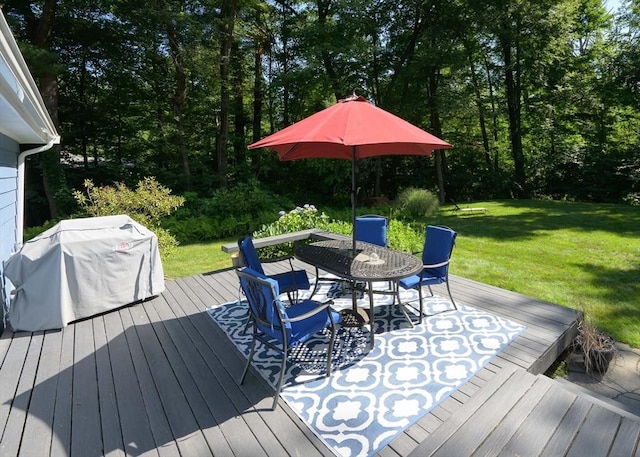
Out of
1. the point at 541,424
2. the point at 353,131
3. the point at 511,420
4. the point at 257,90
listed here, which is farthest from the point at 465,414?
the point at 257,90

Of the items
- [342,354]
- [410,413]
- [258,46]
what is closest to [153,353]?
[342,354]

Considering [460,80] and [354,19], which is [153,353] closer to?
[354,19]

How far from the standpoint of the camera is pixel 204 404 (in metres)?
2.37

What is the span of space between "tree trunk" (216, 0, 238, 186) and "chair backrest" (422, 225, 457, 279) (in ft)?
30.9

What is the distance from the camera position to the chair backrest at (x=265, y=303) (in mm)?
2316

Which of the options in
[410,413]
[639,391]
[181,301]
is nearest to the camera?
[410,413]

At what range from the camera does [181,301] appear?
424cm

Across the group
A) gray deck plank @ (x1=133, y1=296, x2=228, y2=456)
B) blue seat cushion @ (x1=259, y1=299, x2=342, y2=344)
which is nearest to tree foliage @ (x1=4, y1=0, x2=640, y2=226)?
gray deck plank @ (x1=133, y1=296, x2=228, y2=456)

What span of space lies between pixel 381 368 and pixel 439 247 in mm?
1600

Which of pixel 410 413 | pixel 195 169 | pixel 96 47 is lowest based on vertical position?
pixel 410 413

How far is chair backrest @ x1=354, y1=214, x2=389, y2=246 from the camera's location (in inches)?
186

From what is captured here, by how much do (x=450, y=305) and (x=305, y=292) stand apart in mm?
1754

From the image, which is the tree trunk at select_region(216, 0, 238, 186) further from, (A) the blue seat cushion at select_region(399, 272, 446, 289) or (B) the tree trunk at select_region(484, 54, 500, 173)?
(B) the tree trunk at select_region(484, 54, 500, 173)

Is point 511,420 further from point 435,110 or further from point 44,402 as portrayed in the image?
point 435,110
